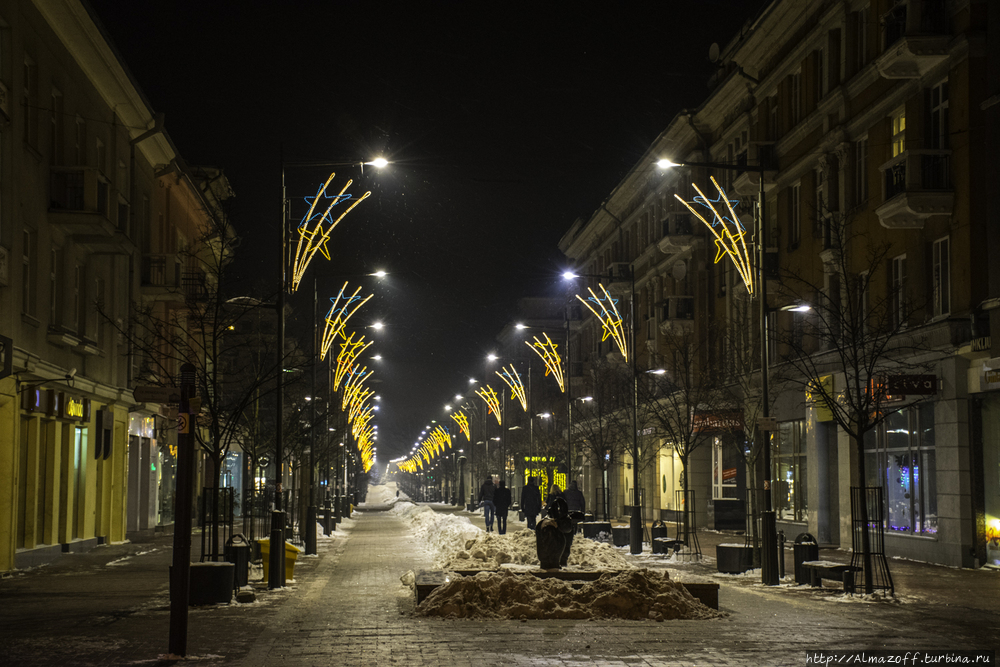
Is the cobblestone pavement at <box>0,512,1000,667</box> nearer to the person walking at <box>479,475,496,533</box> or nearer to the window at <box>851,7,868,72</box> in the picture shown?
the window at <box>851,7,868,72</box>

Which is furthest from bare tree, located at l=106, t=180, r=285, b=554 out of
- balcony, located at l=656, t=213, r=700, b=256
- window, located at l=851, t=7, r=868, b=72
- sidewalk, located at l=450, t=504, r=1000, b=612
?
window, located at l=851, t=7, r=868, b=72

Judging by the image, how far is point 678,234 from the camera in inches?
1726

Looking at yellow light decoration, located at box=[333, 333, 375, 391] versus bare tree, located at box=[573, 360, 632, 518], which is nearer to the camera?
yellow light decoration, located at box=[333, 333, 375, 391]

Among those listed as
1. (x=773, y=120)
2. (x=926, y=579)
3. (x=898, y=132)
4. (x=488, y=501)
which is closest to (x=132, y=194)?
(x=488, y=501)

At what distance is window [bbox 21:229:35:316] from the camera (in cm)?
2438

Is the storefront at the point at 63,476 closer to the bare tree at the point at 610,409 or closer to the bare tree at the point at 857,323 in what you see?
the bare tree at the point at 857,323

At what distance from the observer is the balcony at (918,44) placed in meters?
24.0

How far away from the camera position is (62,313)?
1094 inches

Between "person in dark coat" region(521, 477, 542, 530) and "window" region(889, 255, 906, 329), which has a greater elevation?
"window" region(889, 255, 906, 329)

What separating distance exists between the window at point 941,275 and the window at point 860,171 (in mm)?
3715

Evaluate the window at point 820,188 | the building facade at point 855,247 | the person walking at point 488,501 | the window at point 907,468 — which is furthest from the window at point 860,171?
the person walking at point 488,501

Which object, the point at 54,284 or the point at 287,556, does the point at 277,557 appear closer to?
the point at 287,556

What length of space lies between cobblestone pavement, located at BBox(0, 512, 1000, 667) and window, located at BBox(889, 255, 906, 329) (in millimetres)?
8016

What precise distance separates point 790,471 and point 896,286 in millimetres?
10338
